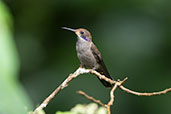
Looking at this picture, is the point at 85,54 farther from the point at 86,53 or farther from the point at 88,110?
the point at 88,110

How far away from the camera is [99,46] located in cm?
627

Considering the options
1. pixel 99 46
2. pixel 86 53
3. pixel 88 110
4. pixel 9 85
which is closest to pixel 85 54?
pixel 86 53

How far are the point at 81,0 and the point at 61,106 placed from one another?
2.30m

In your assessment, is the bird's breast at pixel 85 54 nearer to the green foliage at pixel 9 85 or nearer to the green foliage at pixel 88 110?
the green foliage at pixel 88 110

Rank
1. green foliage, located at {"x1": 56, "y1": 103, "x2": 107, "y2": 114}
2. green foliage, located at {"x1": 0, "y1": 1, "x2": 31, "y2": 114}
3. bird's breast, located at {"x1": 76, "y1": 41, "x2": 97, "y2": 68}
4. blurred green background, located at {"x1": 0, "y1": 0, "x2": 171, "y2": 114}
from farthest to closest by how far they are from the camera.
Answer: blurred green background, located at {"x1": 0, "y1": 0, "x2": 171, "y2": 114}, bird's breast, located at {"x1": 76, "y1": 41, "x2": 97, "y2": 68}, green foliage, located at {"x1": 56, "y1": 103, "x2": 107, "y2": 114}, green foliage, located at {"x1": 0, "y1": 1, "x2": 31, "y2": 114}

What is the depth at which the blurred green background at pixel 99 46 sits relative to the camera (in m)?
5.91

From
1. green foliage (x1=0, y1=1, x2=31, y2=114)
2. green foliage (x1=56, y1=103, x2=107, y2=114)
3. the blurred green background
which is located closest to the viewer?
green foliage (x1=0, y1=1, x2=31, y2=114)

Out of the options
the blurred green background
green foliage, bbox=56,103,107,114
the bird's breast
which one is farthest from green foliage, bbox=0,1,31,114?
the blurred green background

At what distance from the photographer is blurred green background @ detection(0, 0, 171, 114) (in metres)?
5.91

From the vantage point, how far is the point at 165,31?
6363 mm

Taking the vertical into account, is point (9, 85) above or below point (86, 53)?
above

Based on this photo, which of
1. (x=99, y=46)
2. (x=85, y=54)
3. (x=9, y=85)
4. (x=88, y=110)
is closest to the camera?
(x=9, y=85)

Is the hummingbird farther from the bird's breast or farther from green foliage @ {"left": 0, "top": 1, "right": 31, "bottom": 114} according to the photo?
green foliage @ {"left": 0, "top": 1, "right": 31, "bottom": 114}

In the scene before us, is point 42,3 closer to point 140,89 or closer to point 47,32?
point 47,32
